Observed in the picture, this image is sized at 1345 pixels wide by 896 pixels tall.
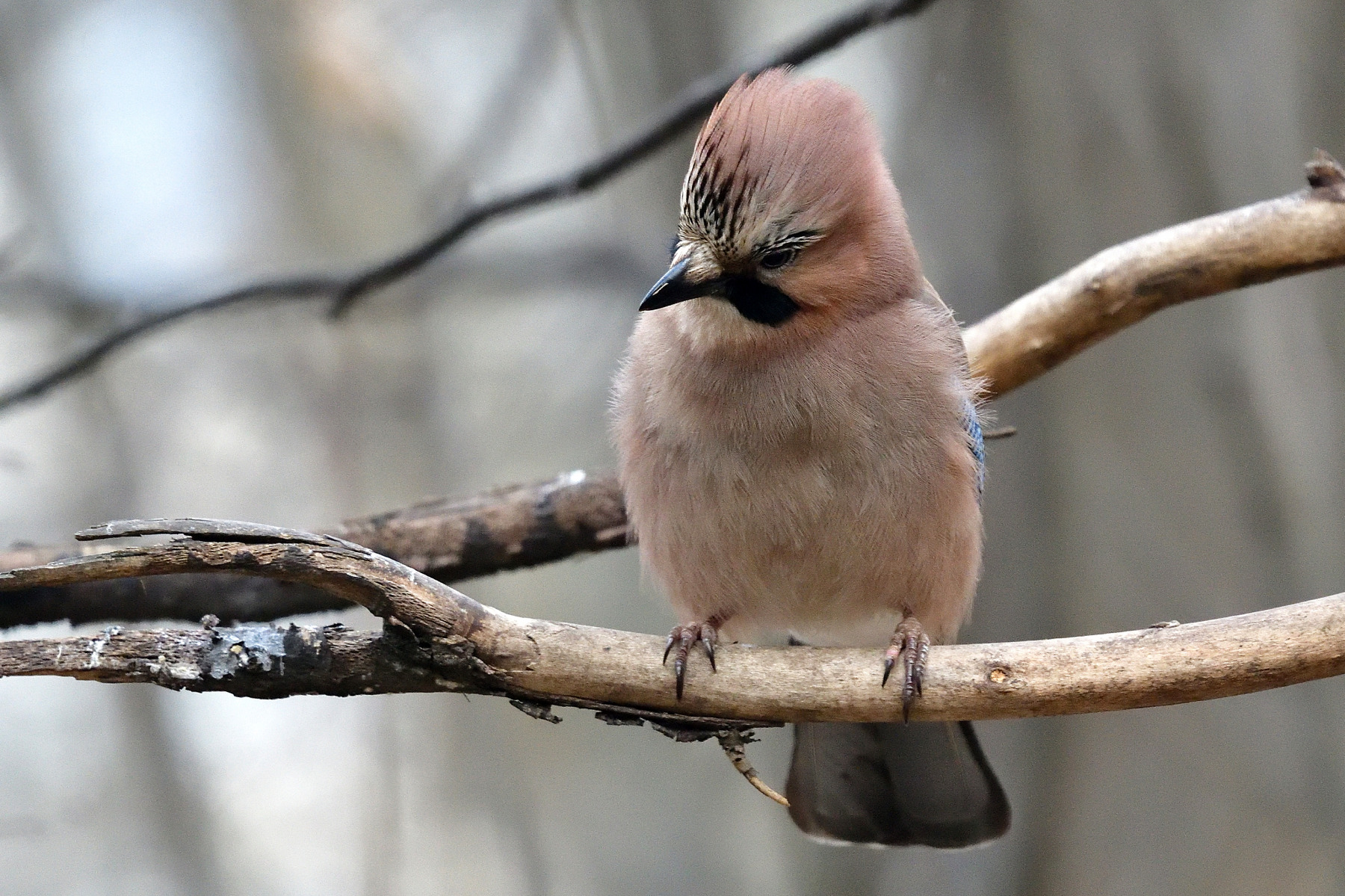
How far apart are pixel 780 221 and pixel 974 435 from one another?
0.74 meters

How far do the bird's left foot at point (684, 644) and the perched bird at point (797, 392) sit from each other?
7 centimetres

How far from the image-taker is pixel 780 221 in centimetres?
238

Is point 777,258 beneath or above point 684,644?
above

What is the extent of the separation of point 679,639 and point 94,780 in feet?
10.9

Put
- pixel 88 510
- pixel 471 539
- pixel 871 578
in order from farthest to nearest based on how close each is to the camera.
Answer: pixel 88 510
pixel 471 539
pixel 871 578

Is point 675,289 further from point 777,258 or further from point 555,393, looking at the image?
point 555,393

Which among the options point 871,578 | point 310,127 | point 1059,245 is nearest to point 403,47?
point 310,127

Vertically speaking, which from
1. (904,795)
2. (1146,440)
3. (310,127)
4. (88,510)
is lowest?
(904,795)

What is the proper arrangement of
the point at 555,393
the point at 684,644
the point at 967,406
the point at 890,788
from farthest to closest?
the point at 555,393
the point at 890,788
the point at 967,406
the point at 684,644

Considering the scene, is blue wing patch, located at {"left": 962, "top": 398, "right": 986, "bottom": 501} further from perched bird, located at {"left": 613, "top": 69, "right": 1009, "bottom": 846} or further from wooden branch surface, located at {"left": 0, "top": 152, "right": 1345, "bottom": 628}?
wooden branch surface, located at {"left": 0, "top": 152, "right": 1345, "bottom": 628}

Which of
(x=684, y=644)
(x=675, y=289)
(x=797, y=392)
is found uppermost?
(x=675, y=289)

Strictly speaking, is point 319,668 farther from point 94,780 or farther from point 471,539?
point 94,780

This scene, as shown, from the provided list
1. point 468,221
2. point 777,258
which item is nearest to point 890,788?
point 777,258

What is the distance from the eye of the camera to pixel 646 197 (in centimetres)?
527
